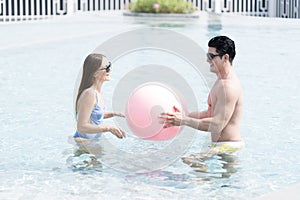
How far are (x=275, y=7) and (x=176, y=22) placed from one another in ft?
16.6

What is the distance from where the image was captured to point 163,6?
20.4m

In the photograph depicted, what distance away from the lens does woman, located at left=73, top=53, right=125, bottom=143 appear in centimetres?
482

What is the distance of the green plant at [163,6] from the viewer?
20203 mm

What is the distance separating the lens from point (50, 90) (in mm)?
8578

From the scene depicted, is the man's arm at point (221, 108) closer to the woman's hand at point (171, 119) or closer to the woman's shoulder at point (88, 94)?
the woman's hand at point (171, 119)

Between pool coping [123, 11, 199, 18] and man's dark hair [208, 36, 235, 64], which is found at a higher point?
pool coping [123, 11, 199, 18]

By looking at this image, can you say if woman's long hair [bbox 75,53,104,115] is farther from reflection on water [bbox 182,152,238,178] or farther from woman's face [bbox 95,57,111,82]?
reflection on water [bbox 182,152,238,178]

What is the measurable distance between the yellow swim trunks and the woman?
78 centimetres

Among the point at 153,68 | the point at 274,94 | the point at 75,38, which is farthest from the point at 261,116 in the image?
the point at 75,38

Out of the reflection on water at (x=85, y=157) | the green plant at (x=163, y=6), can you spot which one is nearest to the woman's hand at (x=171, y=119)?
the reflection on water at (x=85, y=157)

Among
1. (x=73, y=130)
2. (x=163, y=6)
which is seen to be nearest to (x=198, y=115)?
(x=73, y=130)

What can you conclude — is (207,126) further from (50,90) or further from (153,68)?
(153,68)

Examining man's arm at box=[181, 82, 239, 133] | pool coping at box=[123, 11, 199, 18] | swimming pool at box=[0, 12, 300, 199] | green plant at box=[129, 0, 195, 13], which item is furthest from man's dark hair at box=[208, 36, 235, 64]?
green plant at box=[129, 0, 195, 13]

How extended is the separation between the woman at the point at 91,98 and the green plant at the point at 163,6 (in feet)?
50.4
